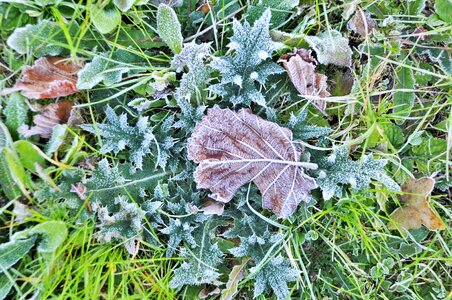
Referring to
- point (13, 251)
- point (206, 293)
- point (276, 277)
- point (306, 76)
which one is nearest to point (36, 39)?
point (13, 251)

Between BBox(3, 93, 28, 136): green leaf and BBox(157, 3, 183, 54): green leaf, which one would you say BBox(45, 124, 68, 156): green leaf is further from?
BBox(157, 3, 183, 54): green leaf

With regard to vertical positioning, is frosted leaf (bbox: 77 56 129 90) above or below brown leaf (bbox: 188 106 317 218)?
above

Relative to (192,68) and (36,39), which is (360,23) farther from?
(36,39)

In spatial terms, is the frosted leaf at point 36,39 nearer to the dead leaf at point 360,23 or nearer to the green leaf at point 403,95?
the dead leaf at point 360,23

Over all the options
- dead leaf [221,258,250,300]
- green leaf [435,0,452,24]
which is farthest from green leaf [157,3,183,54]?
green leaf [435,0,452,24]

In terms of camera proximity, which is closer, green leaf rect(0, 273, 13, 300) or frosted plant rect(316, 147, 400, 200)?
green leaf rect(0, 273, 13, 300)

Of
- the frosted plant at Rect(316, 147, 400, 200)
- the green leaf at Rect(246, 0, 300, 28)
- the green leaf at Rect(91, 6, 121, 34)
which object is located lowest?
the frosted plant at Rect(316, 147, 400, 200)

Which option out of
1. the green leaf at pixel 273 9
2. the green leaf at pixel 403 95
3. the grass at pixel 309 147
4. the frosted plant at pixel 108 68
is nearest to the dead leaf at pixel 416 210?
the grass at pixel 309 147
